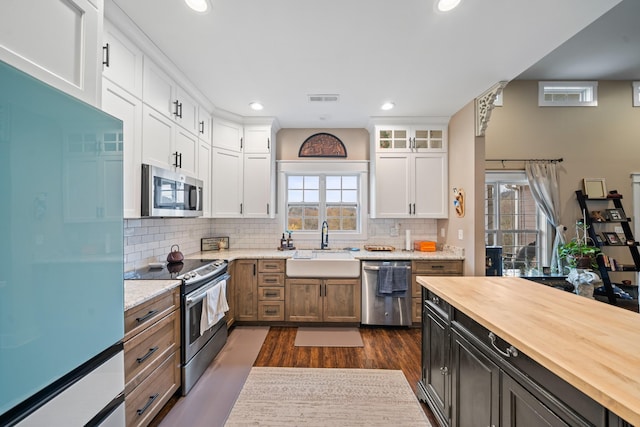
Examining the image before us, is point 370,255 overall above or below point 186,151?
below

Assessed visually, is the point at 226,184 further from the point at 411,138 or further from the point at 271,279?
the point at 411,138

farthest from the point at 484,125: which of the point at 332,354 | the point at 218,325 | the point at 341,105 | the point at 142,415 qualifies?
the point at 142,415

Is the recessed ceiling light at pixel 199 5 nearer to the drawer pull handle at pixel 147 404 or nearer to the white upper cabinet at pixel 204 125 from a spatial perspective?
the white upper cabinet at pixel 204 125

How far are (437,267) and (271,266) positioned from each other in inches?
82.0

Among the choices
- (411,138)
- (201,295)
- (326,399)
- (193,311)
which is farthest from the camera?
(411,138)

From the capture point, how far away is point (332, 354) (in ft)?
9.22

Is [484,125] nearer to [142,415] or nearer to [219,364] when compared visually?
[219,364]

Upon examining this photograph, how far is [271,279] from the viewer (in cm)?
346

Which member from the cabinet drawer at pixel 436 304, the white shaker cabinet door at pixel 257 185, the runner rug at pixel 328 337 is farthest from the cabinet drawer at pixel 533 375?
the white shaker cabinet door at pixel 257 185

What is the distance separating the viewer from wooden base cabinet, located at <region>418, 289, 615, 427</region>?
2.97 ft

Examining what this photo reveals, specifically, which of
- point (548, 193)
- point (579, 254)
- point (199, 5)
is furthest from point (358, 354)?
point (548, 193)

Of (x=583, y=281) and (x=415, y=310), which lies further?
(x=583, y=281)

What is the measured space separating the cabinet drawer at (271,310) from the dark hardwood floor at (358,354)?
191 mm

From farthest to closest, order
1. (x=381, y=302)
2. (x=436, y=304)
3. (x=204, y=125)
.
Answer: (x=381, y=302) < (x=204, y=125) < (x=436, y=304)
